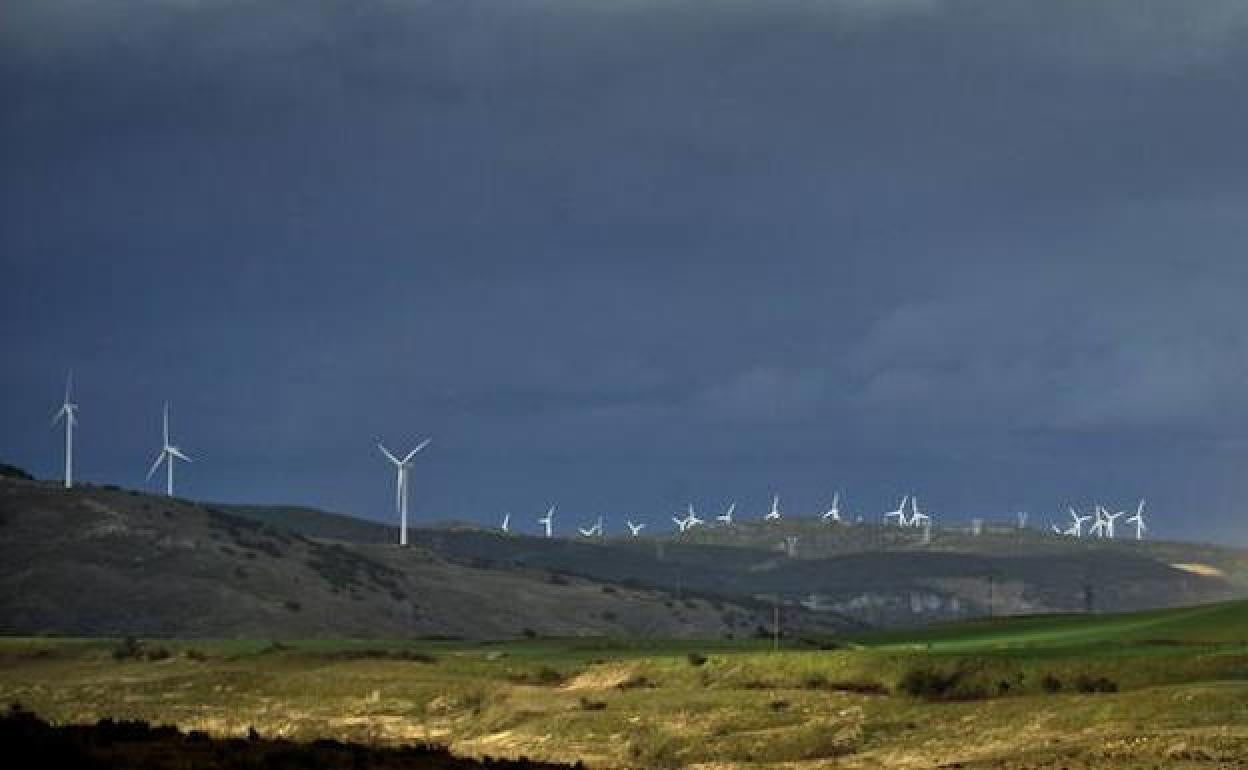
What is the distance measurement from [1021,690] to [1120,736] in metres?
11.8

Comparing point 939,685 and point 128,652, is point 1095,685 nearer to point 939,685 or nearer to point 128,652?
point 939,685

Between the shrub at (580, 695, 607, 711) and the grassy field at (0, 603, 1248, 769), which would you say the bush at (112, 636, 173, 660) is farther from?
the shrub at (580, 695, 607, 711)

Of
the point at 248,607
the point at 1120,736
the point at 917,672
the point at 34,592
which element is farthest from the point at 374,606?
the point at 1120,736

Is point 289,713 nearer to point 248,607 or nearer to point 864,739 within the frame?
point 864,739

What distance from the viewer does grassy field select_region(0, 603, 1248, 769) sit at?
184ft

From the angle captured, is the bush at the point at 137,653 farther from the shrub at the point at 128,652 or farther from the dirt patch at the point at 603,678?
the dirt patch at the point at 603,678

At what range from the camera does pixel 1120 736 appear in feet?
174

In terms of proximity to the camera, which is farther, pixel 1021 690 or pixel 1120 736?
pixel 1021 690

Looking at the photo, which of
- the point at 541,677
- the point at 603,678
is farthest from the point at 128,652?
the point at 603,678

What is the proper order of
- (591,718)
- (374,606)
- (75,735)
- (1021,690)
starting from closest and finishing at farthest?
(75,735) → (1021,690) → (591,718) → (374,606)

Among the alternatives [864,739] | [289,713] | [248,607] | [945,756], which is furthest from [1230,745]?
[248,607]

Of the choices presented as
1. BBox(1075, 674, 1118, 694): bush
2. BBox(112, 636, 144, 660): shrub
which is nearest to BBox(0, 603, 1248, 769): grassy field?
BBox(1075, 674, 1118, 694): bush

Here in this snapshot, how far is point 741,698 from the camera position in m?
69.6

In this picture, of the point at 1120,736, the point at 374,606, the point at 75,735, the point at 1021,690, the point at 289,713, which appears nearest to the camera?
the point at 75,735
